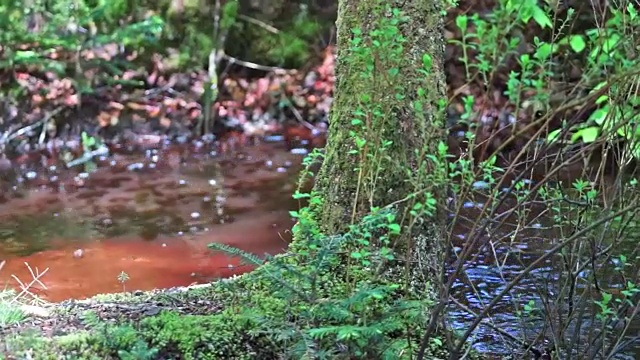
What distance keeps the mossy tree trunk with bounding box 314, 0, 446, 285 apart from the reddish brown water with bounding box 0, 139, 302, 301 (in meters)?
1.38

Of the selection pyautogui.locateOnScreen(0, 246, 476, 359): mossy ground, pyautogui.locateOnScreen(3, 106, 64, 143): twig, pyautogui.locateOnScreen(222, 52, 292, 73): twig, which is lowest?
pyautogui.locateOnScreen(3, 106, 64, 143): twig

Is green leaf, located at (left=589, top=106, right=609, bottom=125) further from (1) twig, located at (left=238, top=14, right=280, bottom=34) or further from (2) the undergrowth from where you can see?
(1) twig, located at (left=238, top=14, right=280, bottom=34)

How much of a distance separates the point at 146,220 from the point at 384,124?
3.35m

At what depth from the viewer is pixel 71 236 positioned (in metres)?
5.09

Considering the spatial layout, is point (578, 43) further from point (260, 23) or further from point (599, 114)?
point (260, 23)

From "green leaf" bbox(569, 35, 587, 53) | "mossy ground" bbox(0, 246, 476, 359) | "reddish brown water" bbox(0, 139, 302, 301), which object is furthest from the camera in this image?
"reddish brown water" bbox(0, 139, 302, 301)

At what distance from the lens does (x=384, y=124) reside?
2.50 metres

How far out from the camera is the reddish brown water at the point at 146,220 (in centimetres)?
448

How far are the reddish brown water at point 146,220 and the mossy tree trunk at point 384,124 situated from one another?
1.38 metres

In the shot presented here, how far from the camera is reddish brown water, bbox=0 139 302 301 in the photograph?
4480mm

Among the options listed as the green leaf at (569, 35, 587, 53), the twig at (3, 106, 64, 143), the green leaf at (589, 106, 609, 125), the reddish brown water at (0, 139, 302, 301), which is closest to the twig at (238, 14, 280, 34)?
the reddish brown water at (0, 139, 302, 301)

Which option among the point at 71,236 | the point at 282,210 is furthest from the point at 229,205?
the point at 71,236

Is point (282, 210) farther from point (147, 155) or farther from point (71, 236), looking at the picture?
point (147, 155)

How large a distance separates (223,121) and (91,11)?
189 cm
